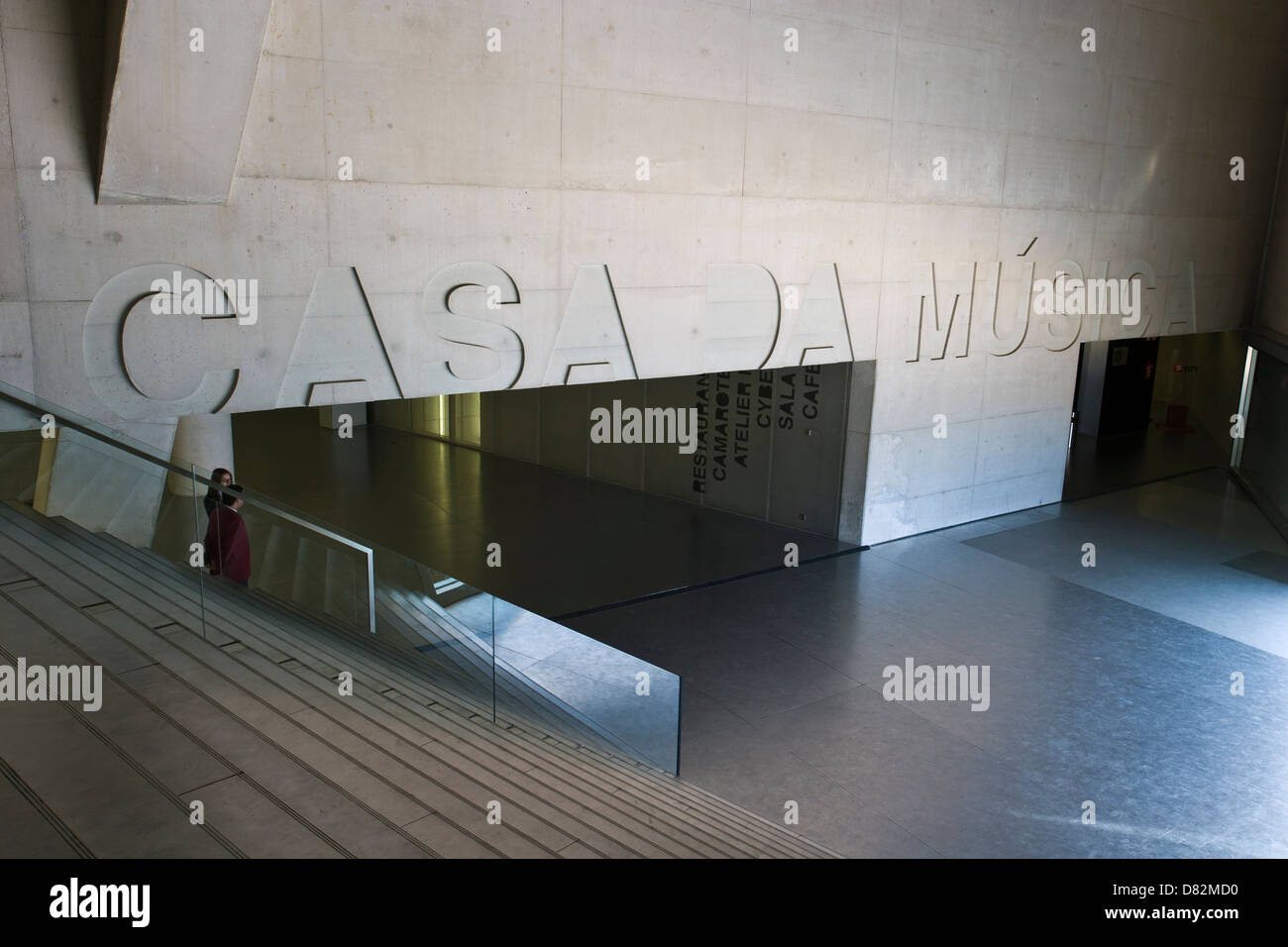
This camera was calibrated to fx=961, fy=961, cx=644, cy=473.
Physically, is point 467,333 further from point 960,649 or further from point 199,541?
point 960,649

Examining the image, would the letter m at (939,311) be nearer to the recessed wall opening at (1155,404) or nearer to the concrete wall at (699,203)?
→ the concrete wall at (699,203)

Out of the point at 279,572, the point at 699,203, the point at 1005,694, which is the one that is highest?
the point at 699,203

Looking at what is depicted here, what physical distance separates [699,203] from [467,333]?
9.60ft

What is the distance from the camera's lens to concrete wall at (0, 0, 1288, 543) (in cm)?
731

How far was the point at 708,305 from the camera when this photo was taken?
33.6 feet

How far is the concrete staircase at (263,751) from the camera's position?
3633 mm

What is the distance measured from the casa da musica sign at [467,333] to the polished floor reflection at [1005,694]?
107 inches

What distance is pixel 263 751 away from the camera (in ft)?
14.0

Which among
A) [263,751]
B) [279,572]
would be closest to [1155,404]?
[279,572]

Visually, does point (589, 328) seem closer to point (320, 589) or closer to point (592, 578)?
point (592, 578)

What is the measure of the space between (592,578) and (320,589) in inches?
212

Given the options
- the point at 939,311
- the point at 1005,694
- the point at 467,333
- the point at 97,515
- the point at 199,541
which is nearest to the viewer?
the point at 199,541
